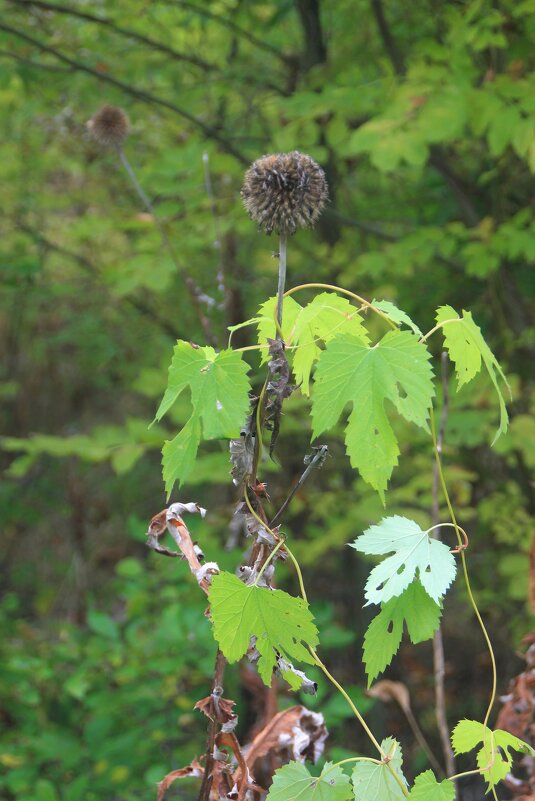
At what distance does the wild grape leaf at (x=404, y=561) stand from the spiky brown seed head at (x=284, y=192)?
0.43 metres

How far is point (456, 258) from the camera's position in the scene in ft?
13.0

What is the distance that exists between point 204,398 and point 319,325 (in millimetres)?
261

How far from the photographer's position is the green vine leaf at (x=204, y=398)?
100 cm

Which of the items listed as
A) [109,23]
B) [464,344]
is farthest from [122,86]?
[464,344]

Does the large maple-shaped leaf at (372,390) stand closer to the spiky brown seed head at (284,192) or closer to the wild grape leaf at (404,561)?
the wild grape leaf at (404,561)

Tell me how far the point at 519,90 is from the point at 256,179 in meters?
1.81

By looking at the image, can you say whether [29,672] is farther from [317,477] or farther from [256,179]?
[256,179]

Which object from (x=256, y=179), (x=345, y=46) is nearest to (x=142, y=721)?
(x=256, y=179)

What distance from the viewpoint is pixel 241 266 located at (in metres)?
4.26

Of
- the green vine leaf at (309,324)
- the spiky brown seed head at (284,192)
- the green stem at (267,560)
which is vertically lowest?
the green stem at (267,560)

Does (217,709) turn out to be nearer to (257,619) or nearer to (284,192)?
(257,619)

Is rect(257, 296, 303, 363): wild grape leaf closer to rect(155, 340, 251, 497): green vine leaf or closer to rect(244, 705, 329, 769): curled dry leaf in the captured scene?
rect(155, 340, 251, 497): green vine leaf

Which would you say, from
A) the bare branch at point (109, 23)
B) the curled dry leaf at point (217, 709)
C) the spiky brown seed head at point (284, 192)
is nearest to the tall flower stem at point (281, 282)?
the spiky brown seed head at point (284, 192)

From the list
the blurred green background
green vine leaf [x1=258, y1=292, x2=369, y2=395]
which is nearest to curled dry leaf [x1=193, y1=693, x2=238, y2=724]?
green vine leaf [x1=258, y1=292, x2=369, y2=395]
